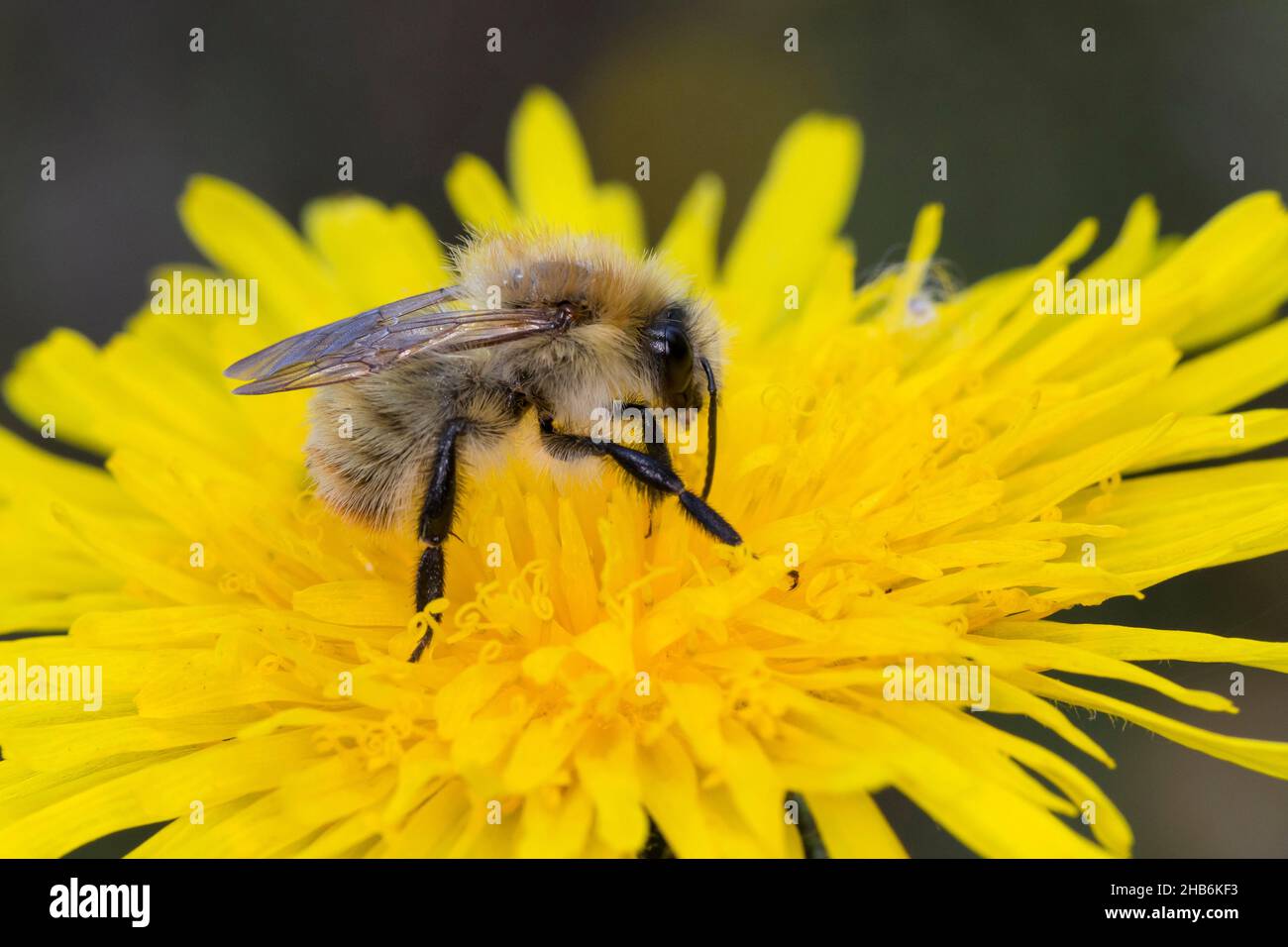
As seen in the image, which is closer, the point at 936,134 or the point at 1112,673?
the point at 1112,673

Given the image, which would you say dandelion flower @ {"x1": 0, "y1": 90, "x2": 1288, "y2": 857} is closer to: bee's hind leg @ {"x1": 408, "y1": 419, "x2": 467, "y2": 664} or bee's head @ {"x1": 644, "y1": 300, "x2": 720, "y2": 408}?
bee's hind leg @ {"x1": 408, "y1": 419, "x2": 467, "y2": 664}

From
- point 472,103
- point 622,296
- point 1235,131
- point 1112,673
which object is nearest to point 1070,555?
point 1112,673

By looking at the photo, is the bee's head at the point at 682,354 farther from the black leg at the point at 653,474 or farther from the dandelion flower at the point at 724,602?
the dandelion flower at the point at 724,602

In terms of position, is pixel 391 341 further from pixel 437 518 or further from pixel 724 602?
pixel 724 602

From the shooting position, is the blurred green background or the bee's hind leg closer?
the bee's hind leg

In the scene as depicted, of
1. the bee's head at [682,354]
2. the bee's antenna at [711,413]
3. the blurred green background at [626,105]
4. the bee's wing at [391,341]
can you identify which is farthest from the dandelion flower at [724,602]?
the blurred green background at [626,105]

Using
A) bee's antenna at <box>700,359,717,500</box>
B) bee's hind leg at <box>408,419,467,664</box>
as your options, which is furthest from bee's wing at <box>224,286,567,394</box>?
bee's antenna at <box>700,359,717,500</box>

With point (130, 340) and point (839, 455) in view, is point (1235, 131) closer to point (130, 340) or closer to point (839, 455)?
point (839, 455)
